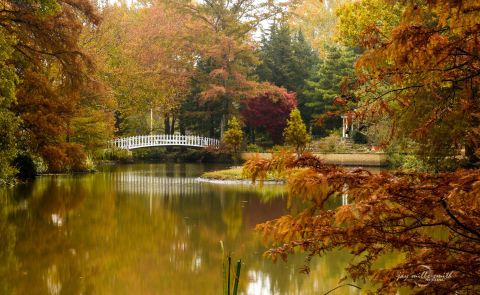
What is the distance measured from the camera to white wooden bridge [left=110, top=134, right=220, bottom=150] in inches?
1397

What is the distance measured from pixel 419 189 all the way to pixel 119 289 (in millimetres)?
4917

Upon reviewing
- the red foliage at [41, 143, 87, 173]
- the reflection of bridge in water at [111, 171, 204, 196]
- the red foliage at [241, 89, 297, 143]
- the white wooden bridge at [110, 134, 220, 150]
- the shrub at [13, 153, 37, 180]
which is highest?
the red foliage at [241, 89, 297, 143]

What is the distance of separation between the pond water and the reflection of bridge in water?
626 mm

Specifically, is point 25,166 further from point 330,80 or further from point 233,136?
point 330,80

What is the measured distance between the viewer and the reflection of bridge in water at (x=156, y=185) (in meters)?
18.9

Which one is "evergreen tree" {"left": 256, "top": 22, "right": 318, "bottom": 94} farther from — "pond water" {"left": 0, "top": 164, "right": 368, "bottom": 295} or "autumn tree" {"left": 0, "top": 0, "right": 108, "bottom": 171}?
"pond water" {"left": 0, "top": 164, "right": 368, "bottom": 295}

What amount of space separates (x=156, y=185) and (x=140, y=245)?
1125 centimetres

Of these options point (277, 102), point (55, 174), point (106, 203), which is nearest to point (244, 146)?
point (277, 102)

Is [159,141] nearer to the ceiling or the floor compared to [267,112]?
nearer to the floor

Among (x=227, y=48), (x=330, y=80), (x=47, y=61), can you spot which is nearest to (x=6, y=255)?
(x=47, y=61)

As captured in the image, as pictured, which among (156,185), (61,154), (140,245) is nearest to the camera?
(140,245)

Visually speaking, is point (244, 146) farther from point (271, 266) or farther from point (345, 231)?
point (345, 231)

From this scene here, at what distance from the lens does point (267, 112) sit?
37438 mm


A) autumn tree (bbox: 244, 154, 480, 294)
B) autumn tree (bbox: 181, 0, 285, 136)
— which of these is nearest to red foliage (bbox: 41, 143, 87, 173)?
autumn tree (bbox: 244, 154, 480, 294)
